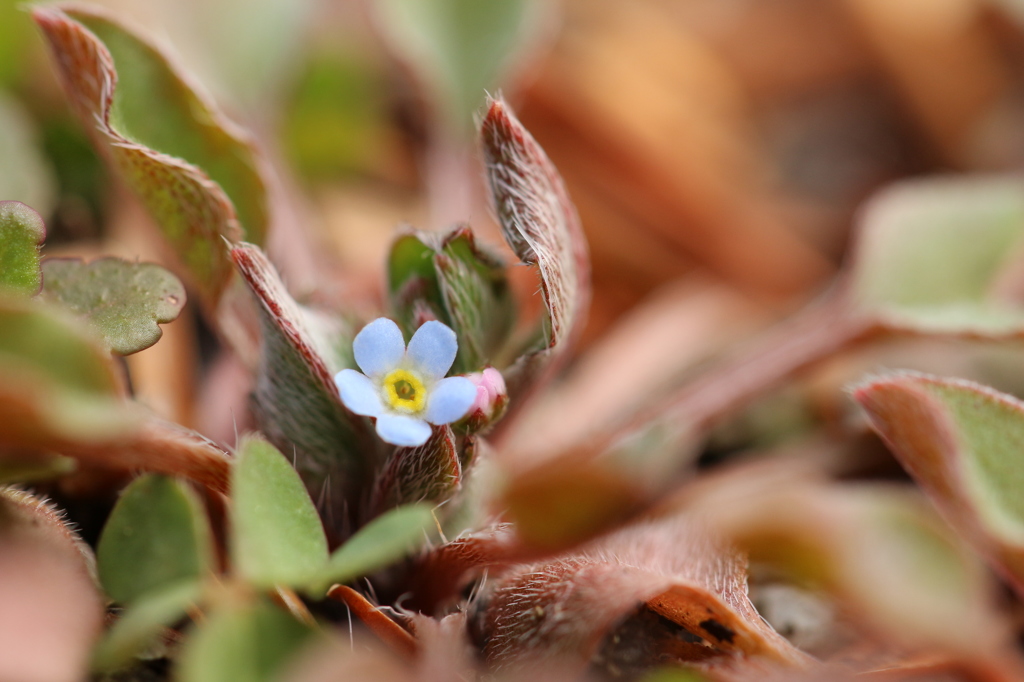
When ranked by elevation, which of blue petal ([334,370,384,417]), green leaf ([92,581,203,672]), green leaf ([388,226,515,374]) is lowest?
green leaf ([92,581,203,672])

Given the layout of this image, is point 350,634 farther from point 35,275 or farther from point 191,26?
point 191,26

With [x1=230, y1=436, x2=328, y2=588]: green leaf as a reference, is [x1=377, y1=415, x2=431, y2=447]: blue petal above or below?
above

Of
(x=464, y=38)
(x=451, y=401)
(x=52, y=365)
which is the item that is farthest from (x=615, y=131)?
(x=52, y=365)

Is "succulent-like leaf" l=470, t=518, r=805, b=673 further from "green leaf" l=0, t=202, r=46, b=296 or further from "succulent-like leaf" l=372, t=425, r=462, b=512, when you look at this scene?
"green leaf" l=0, t=202, r=46, b=296

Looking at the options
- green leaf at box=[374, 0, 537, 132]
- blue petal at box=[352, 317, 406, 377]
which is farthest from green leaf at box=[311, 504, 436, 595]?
green leaf at box=[374, 0, 537, 132]

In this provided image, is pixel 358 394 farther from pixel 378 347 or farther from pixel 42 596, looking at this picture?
pixel 42 596

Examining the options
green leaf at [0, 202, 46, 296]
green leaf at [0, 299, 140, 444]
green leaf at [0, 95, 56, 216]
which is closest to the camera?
green leaf at [0, 299, 140, 444]

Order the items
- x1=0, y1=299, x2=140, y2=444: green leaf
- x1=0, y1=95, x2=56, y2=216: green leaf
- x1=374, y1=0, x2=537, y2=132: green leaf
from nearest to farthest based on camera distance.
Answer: x1=0, y1=299, x2=140, y2=444: green leaf
x1=0, y1=95, x2=56, y2=216: green leaf
x1=374, y1=0, x2=537, y2=132: green leaf
